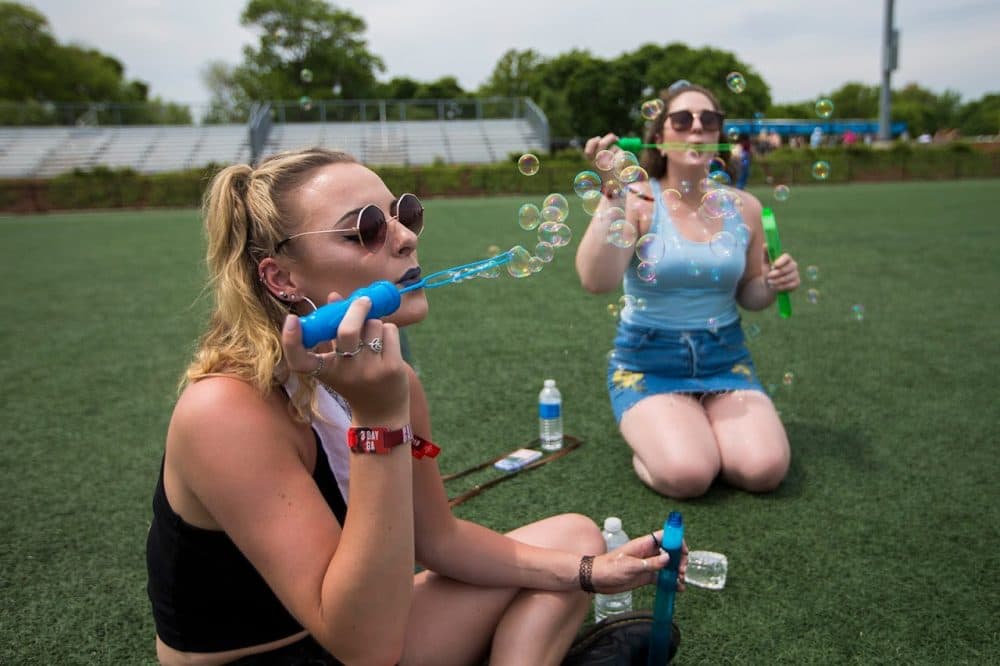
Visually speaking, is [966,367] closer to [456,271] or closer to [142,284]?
[456,271]

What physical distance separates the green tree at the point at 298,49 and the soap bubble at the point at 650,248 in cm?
6268

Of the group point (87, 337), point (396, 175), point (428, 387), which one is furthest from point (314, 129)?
point (428, 387)

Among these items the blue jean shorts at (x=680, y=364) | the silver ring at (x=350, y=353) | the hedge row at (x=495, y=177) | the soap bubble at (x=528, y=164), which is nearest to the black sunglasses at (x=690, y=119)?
the soap bubble at (x=528, y=164)

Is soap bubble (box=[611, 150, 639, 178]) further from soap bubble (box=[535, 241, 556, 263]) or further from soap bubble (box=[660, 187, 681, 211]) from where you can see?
soap bubble (box=[535, 241, 556, 263])

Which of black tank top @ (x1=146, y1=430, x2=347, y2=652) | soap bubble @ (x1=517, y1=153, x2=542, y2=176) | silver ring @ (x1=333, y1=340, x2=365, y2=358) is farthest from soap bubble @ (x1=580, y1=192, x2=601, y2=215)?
silver ring @ (x1=333, y1=340, x2=365, y2=358)

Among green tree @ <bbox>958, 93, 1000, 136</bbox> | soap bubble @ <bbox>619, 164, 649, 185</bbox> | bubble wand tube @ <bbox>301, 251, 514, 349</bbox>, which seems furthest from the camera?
green tree @ <bbox>958, 93, 1000, 136</bbox>

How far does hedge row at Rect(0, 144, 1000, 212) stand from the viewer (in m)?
27.3

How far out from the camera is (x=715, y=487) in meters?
3.49

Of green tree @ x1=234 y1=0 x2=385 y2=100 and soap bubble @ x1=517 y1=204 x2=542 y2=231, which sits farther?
green tree @ x1=234 y1=0 x2=385 y2=100

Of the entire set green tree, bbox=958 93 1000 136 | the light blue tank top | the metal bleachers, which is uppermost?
green tree, bbox=958 93 1000 136

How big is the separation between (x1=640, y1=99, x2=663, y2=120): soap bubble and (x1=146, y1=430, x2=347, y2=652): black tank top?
9.05 feet

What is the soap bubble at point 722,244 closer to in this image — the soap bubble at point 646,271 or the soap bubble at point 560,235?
the soap bubble at point 646,271

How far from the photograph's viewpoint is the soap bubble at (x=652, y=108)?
12.1 ft

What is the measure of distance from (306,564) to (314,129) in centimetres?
3799
